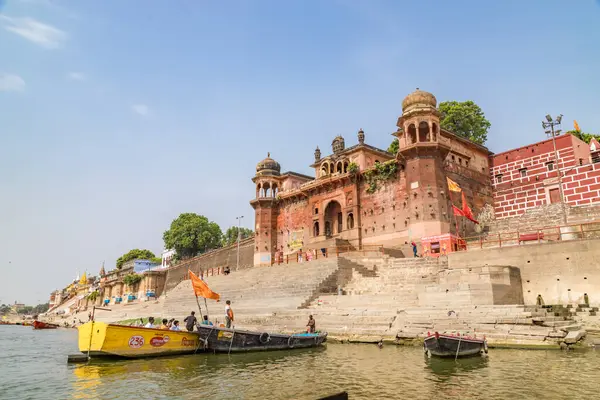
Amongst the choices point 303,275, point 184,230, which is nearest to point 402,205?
point 303,275

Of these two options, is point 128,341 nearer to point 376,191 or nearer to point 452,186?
point 452,186

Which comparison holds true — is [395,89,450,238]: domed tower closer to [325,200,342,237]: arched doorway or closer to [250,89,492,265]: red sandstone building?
[250,89,492,265]: red sandstone building

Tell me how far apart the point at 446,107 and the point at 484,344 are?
33460mm

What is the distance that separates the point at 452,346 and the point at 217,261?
3886 centimetres

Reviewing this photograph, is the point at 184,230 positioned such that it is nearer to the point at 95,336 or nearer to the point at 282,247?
the point at 282,247

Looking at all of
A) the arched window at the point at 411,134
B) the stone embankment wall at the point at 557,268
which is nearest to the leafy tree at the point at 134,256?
the arched window at the point at 411,134

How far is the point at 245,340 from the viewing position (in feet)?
50.5

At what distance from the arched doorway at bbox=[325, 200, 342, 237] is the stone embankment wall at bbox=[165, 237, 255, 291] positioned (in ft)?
32.5

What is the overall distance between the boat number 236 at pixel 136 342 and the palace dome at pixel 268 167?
29.5 meters

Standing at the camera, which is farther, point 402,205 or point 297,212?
point 297,212

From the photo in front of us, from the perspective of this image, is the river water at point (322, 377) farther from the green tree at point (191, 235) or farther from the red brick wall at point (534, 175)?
the green tree at point (191, 235)

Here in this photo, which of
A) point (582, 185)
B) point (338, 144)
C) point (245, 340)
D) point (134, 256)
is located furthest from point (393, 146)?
point (134, 256)

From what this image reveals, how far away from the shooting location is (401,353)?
13828 mm

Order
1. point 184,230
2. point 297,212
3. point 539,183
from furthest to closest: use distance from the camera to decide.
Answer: point 184,230, point 297,212, point 539,183
